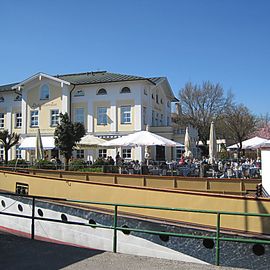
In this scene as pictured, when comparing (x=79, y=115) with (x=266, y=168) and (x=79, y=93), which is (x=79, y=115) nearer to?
(x=79, y=93)

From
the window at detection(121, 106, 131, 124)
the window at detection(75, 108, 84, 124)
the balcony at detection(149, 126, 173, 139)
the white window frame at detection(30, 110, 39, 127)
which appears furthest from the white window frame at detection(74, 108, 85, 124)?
the balcony at detection(149, 126, 173, 139)

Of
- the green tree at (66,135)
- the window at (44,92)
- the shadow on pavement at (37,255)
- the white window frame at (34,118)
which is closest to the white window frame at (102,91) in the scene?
the window at (44,92)

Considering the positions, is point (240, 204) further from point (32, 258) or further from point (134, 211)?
point (32, 258)

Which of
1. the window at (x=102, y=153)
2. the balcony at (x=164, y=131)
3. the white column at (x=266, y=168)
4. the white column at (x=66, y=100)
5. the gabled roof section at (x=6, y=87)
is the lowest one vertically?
the white column at (x=266, y=168)

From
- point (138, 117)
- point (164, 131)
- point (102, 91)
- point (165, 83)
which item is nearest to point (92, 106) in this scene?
point (102, 91)

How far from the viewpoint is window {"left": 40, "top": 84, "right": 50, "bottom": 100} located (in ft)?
122

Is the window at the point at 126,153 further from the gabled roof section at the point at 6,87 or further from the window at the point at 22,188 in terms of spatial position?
the window at the point at 22,188

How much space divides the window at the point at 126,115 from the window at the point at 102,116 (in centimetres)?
171

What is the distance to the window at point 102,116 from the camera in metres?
34.2

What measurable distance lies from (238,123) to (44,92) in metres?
25.3

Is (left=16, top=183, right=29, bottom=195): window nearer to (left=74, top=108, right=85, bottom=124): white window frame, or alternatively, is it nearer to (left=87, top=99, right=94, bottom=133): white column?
(left=87, top=99, right=94, bottom=133): white column

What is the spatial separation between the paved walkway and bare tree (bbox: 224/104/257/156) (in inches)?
1669

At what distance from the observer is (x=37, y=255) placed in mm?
6023

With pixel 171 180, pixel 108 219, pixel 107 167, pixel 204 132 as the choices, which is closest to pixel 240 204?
pixel 108 219
